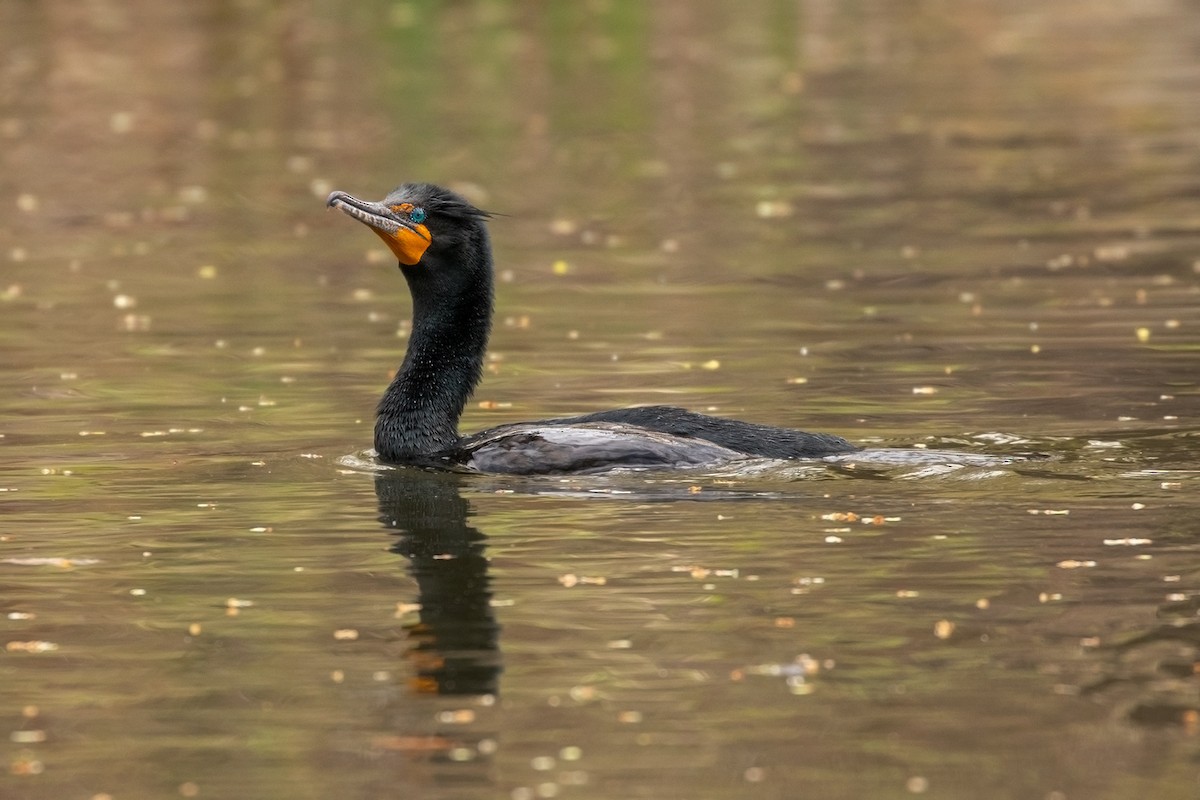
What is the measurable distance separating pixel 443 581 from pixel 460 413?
3216 mm

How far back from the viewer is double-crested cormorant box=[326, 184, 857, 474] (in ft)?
40.8

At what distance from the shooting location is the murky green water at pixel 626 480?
26.6ft

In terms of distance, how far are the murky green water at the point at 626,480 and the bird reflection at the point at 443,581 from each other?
3 centimetres

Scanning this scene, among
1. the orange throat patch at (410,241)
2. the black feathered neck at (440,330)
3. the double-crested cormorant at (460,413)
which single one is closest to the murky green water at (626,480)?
the double-crested cormorant at (460,413)

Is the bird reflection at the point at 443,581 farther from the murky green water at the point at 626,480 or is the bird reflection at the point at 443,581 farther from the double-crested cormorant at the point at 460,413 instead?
the double-crested cormorant at the point at 460,413

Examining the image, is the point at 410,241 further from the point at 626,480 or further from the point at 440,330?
the point at 626,480

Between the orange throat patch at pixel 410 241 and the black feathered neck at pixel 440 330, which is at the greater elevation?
the orange throat patch at pixel 410 241

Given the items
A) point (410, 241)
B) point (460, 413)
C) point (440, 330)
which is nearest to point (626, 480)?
point (460, 413)

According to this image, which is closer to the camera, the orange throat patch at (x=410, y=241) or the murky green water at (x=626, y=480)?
the murky green water at (x=626, y=480)

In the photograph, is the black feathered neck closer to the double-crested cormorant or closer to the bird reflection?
the double-crested cormorant

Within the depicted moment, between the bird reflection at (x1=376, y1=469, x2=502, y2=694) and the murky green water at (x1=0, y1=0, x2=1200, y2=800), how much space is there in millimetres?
33

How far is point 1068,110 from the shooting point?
34.0m

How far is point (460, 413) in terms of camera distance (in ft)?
44.8

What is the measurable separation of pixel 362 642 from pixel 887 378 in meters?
6.95
